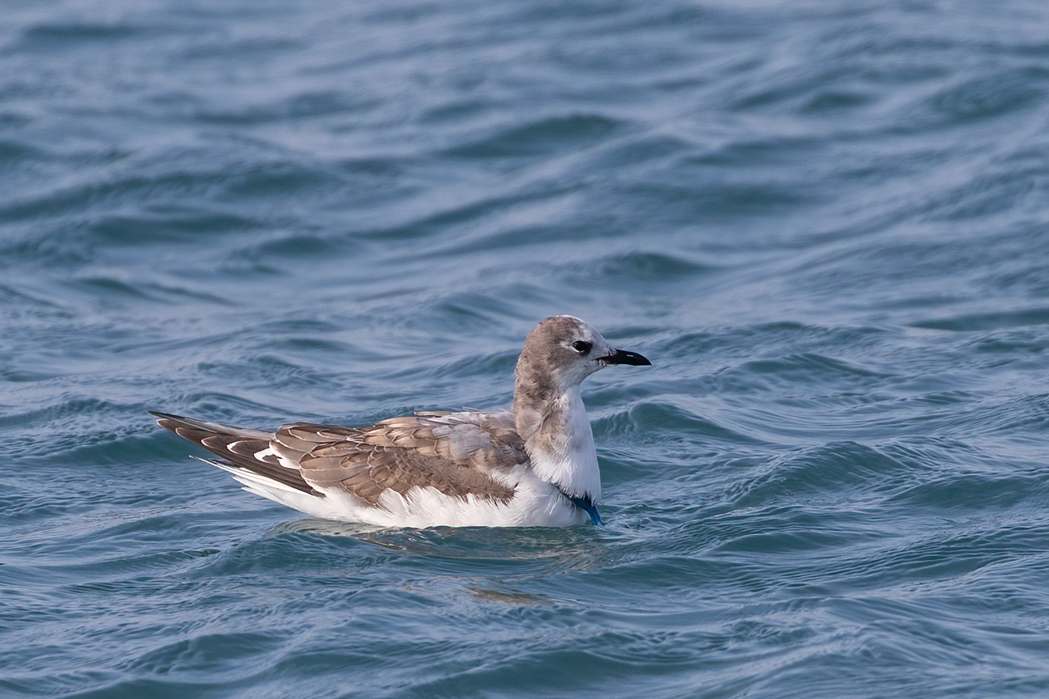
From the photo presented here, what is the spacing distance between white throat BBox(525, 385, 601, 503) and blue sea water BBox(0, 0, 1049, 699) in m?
0.37

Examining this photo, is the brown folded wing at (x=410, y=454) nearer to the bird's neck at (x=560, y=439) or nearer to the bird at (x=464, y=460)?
the bird at (x=464, y=460)

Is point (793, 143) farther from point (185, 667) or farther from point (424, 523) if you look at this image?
point (185, 667)

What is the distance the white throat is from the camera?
383 inches

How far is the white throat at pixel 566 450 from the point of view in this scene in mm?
9719

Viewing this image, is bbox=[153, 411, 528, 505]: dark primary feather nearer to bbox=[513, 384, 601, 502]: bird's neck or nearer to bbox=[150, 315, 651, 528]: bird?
bbox=[150, 315, 651, 528]: bird

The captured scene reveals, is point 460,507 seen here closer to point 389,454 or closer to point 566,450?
point 389,454

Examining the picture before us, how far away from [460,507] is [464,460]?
1.05ft

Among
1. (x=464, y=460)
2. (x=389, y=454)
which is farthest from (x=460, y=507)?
(x=389, y=454)

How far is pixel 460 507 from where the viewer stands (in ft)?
31.8

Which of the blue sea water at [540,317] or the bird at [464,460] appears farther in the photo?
the bird at [464,460]

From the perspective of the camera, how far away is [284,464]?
10016mm

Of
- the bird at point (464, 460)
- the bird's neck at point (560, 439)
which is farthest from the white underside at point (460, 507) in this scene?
the bird's neck at point (560, 439)

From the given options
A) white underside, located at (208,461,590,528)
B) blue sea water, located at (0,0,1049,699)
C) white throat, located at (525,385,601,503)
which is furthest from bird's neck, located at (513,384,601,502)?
blue sea water, located at (0,0,1049,699)

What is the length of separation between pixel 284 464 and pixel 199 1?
1995 centimetres
